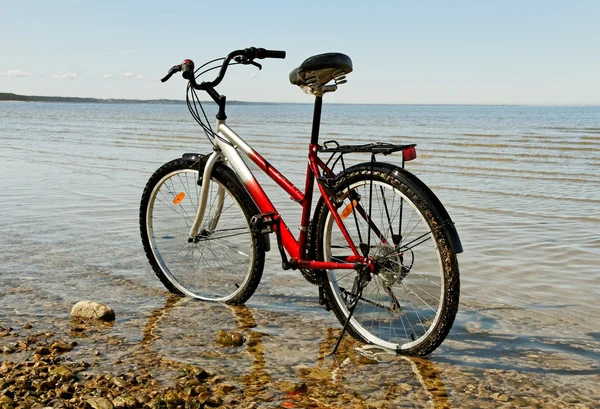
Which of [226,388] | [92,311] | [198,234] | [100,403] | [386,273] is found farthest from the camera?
[198,234]

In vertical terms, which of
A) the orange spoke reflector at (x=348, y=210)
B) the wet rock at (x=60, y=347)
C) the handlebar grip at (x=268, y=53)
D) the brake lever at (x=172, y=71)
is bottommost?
the wet rock at (x=60, y=347)

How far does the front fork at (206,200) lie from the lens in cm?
445

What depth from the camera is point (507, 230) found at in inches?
280

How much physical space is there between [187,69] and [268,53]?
59 centimetres

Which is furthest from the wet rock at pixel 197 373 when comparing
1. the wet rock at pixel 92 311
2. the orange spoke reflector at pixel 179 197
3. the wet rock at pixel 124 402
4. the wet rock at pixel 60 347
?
the orange spoke reflector at pixel 179 197

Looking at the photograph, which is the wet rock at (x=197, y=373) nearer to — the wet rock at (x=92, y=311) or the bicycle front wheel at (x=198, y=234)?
the wet rock at (x=92, y=311)

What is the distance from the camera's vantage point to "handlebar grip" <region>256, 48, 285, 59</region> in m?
4.16

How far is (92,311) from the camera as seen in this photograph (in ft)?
13.3

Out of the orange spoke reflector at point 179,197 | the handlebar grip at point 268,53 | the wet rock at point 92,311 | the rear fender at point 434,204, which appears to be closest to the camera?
the rear fender at point 434,204

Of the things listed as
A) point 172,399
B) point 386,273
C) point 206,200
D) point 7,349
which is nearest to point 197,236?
point 206,200

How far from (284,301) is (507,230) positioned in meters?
3.48

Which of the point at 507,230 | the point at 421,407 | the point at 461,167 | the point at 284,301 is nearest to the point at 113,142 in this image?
the point at 461,167

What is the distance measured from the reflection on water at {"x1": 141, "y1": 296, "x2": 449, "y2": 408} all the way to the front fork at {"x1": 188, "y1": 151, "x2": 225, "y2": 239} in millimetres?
728

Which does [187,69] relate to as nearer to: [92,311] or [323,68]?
[323,68]
